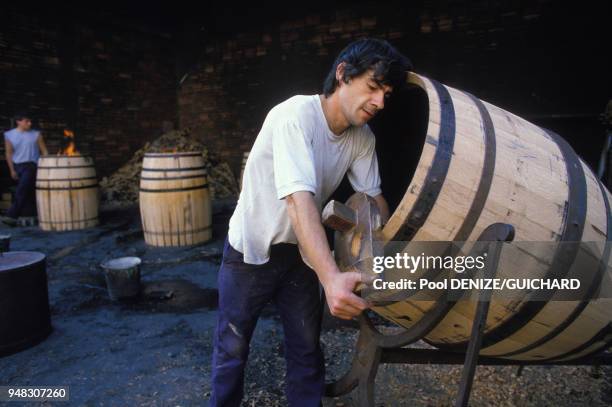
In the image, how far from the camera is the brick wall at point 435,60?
5.76 metres

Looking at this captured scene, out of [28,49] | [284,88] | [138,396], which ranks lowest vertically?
[138,396]

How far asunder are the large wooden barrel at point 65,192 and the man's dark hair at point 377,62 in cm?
534

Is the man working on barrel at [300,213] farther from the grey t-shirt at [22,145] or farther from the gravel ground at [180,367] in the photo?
the grey t-shirt at [22,145]

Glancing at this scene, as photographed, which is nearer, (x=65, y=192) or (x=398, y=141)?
(x=398, y=141)

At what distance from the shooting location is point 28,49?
7.29 meters

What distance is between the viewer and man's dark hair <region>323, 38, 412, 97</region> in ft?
4.77

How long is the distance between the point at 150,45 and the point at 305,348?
9.33m

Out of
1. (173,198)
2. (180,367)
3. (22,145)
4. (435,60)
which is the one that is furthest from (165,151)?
(180,367)

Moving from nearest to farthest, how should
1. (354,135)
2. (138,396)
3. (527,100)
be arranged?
(354,135)
(138,396)
(527,100)

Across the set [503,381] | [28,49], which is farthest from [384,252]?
[28,49]

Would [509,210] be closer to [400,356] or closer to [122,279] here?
[400,356]

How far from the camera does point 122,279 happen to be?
3395 millimetres

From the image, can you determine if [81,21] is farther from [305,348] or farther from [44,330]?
[305,348]

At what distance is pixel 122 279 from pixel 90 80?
21.3 ft
